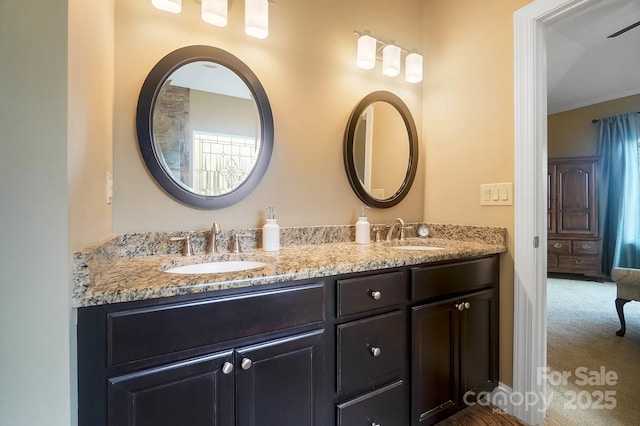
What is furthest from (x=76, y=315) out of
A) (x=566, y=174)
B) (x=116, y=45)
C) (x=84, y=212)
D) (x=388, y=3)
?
(x=566, y=174)

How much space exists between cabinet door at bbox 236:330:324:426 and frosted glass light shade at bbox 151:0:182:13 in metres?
1.39

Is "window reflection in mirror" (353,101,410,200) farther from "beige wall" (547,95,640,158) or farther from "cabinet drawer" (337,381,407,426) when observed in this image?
"beige wall" (547,95,640,158)

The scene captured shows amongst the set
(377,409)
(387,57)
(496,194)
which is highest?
(387,57)

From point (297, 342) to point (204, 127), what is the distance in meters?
1.05

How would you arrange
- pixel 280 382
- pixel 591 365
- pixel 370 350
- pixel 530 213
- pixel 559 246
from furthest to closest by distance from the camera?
1. pixel 559 246
2. pixel 591 365
3. pixel 530 213
4. pixel 370 350
5. pixel 280 382

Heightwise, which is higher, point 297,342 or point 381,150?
point 381,150

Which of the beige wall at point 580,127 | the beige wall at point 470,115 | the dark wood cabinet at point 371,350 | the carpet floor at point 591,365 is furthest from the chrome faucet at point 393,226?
the beige wall at point 580,127

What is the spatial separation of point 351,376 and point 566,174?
5.10m

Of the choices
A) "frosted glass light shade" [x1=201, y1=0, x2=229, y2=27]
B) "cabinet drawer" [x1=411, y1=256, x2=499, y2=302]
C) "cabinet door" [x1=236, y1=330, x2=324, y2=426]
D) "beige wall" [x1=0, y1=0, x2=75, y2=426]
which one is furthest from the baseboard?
"frosted glass light shade" [x1=201, y1=0, x2=229, y2=27]

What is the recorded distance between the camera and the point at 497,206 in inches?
66.0

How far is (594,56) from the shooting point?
315 centimetres

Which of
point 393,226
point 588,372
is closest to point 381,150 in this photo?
point 393,226

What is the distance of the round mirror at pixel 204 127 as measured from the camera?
1.29m

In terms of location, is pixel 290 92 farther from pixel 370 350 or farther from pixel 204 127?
pixel 370 350
